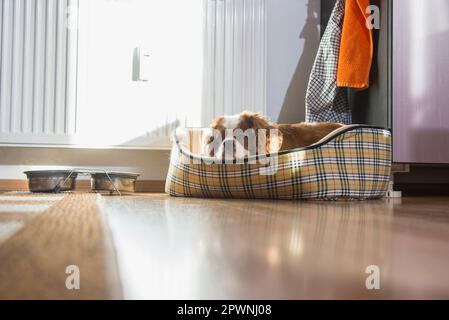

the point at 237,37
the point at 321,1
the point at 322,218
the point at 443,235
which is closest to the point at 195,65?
the point at 237,37

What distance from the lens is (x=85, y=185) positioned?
2.19 metres

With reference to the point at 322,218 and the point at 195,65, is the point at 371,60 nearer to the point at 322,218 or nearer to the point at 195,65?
the point at 195,65

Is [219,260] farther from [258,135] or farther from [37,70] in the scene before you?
[37,70]

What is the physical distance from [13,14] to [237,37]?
Answer: 911 millimetres

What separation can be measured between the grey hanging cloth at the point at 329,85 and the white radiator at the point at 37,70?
3.18 feet

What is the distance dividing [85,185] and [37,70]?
51 cm

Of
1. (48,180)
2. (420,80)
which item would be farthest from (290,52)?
(48,180)

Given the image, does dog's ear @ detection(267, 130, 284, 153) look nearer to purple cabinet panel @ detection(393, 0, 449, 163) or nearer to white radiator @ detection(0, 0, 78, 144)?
purple cabinet panel @ detection(393, 0, 449, 163)

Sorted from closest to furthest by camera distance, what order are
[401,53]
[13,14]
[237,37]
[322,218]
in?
[322,218] → [401,53] → [13,14] → [237,37]

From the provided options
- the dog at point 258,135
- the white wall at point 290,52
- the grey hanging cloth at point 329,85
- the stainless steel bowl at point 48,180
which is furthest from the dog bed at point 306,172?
the white wall at point 290,52

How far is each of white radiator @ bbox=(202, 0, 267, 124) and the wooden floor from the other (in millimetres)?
1533

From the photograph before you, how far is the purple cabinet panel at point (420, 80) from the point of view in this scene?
1818 millimetres

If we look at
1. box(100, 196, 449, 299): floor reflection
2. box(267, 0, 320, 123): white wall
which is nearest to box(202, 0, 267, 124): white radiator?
box(267, 0, 320, 123): white wall
